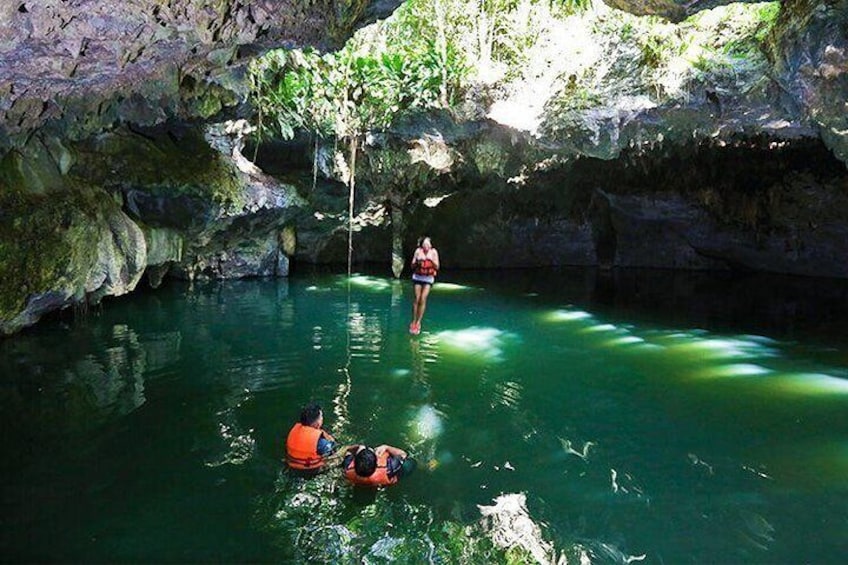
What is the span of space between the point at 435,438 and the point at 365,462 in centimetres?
125

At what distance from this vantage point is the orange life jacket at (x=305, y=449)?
5.24 metres

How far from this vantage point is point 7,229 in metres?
→ 8.33

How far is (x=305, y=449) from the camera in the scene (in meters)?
5.25

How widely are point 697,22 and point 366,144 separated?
7300 mm

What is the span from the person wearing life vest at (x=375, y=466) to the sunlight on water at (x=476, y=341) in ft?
13.0

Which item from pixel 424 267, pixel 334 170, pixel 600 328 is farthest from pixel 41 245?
pixel 600 328

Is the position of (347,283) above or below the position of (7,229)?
below

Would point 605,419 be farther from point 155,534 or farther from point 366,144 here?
point 366,144

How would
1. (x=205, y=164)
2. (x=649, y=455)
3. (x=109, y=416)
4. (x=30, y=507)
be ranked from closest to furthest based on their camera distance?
(x=30, y=507) → (x=649, y=455) → (x=109, y=416) → (x=205, y=164)

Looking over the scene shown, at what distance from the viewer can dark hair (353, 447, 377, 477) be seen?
4934mm

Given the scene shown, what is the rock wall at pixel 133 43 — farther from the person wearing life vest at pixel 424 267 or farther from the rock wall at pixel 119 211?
the person wearing life vest at pixel 424 267

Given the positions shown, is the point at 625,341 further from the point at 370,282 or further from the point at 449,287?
the point at 370,282

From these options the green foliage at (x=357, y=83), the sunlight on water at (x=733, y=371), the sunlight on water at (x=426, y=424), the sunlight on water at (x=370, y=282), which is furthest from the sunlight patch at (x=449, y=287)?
the sunlight on water at (x=426, y=424)

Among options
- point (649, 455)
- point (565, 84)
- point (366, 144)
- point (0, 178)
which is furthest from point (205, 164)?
point (649, 455)
